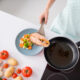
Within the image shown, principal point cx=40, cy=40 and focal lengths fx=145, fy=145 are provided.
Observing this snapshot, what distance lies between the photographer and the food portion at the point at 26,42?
783mm

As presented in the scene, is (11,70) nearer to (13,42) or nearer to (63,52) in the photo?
(13,42)

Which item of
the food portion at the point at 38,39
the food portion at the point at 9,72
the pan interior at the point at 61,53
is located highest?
the food portion at the point at 38,39

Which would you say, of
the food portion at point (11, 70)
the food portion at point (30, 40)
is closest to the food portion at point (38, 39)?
the food portion at point (30, 40)

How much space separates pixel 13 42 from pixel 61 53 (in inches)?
11.0

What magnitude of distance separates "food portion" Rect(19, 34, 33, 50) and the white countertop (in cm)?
5

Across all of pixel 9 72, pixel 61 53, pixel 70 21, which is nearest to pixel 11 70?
pixel 9 72

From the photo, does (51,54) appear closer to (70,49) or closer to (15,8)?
(70,49)

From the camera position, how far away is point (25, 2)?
Result: 161cm

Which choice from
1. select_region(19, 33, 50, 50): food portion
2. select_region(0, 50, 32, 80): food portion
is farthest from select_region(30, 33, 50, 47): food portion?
select_region(0, 50, 32, 80): food portion

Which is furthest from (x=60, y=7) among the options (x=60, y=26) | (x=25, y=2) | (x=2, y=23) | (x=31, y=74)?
(x=31, y=74)

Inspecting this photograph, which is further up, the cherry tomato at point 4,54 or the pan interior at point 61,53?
the pan interior at point 61,53

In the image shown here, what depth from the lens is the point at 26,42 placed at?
2.58ft

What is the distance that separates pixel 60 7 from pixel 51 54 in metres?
0.89

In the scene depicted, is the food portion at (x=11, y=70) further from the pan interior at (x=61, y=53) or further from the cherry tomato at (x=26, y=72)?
the pan interior at (x=61, y=53)
